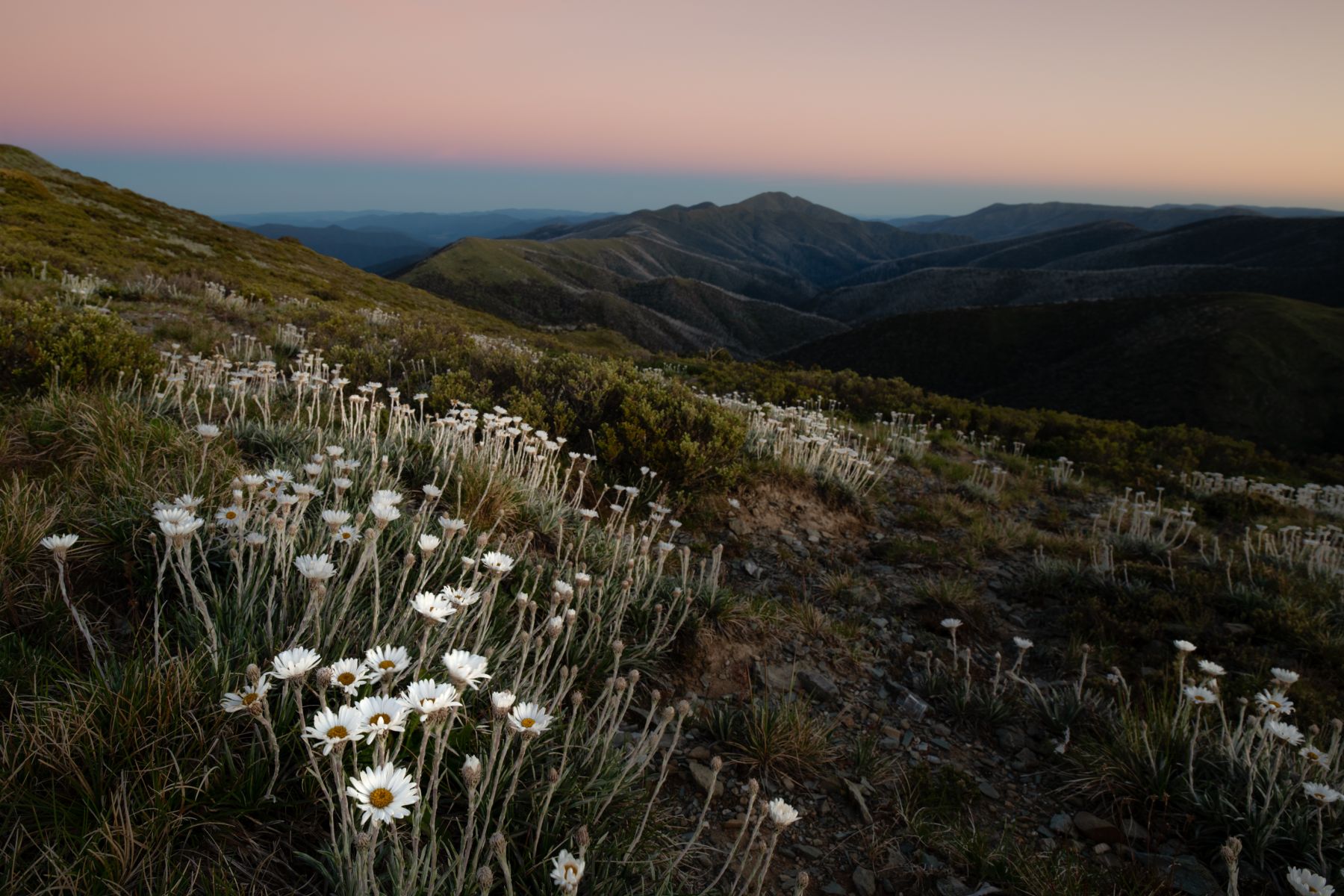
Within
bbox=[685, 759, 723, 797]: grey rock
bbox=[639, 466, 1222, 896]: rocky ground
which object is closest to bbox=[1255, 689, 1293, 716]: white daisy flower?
bbox=[639, 466, 1222, 896]: rocky ground

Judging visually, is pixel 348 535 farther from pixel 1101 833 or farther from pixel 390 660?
pixel 1101 833

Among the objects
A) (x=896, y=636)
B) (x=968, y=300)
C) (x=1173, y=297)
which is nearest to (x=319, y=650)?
(x=896, y=636)

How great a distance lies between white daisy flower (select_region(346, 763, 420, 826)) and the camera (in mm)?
1295

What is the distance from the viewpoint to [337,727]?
4.66 feet

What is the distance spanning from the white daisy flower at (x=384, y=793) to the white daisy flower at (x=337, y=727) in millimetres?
86

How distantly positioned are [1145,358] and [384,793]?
273ft

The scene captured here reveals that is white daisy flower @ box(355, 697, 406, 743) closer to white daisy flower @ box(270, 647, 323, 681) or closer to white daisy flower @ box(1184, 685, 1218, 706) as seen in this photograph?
white daisy flower @ box(270, 647, 323, 681)

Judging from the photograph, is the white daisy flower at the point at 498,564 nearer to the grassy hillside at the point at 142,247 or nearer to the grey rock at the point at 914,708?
the grey rock at the point at 914,708

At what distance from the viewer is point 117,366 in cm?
566

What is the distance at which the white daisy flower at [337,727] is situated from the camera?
1.35 metres

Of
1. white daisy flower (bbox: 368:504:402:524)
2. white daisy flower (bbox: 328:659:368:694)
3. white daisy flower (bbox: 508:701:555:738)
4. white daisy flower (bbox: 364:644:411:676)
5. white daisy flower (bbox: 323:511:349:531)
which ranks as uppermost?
white daisy flower (bbox: 368:504:402:524)

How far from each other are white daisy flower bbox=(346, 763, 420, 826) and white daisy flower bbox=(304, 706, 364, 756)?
0.28 feet

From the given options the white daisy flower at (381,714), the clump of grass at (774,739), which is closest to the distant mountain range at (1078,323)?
the clump of grass at (774,739)

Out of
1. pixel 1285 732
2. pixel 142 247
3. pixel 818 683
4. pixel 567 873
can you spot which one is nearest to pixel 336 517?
pixel 567 873
